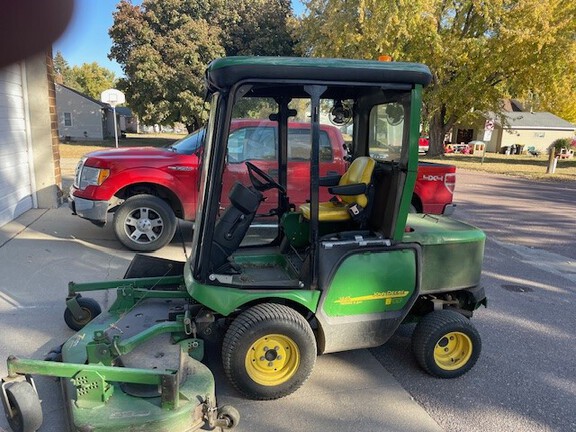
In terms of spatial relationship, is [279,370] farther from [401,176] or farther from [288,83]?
[288,83]

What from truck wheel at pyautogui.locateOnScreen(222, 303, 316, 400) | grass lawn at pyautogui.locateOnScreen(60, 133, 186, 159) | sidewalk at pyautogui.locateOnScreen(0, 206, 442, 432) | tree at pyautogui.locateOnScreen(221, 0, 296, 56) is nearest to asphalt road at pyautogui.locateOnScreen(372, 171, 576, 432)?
sidewalk at pyautogui.locateOnScreen(0, 206, 442, 432)

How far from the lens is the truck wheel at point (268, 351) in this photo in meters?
3.08

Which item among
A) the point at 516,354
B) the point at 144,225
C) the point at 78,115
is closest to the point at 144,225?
the point at 144,225

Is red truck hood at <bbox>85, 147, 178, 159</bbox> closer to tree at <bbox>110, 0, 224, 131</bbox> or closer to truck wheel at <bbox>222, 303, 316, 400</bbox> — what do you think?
truck wheel at <bbox>222, 303, 316, 400</bbox>

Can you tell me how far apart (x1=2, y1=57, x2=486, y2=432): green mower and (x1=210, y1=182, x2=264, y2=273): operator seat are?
0.4 inches

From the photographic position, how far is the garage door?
768 cm

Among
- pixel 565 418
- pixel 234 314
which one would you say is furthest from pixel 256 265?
pixel 565 418

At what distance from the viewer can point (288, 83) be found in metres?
3.03

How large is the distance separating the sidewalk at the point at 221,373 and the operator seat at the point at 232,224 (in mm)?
848

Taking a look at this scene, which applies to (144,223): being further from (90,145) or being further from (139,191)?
(90,145)

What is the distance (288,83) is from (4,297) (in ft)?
12.6

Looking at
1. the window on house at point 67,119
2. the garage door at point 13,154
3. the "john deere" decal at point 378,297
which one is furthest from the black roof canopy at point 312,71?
the window on house at point 67,119

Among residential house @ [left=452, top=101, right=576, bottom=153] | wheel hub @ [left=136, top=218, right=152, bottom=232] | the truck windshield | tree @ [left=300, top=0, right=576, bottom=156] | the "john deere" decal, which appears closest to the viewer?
the "john deere" decal

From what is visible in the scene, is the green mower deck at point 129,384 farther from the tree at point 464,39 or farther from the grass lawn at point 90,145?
the tree at point 464,39
